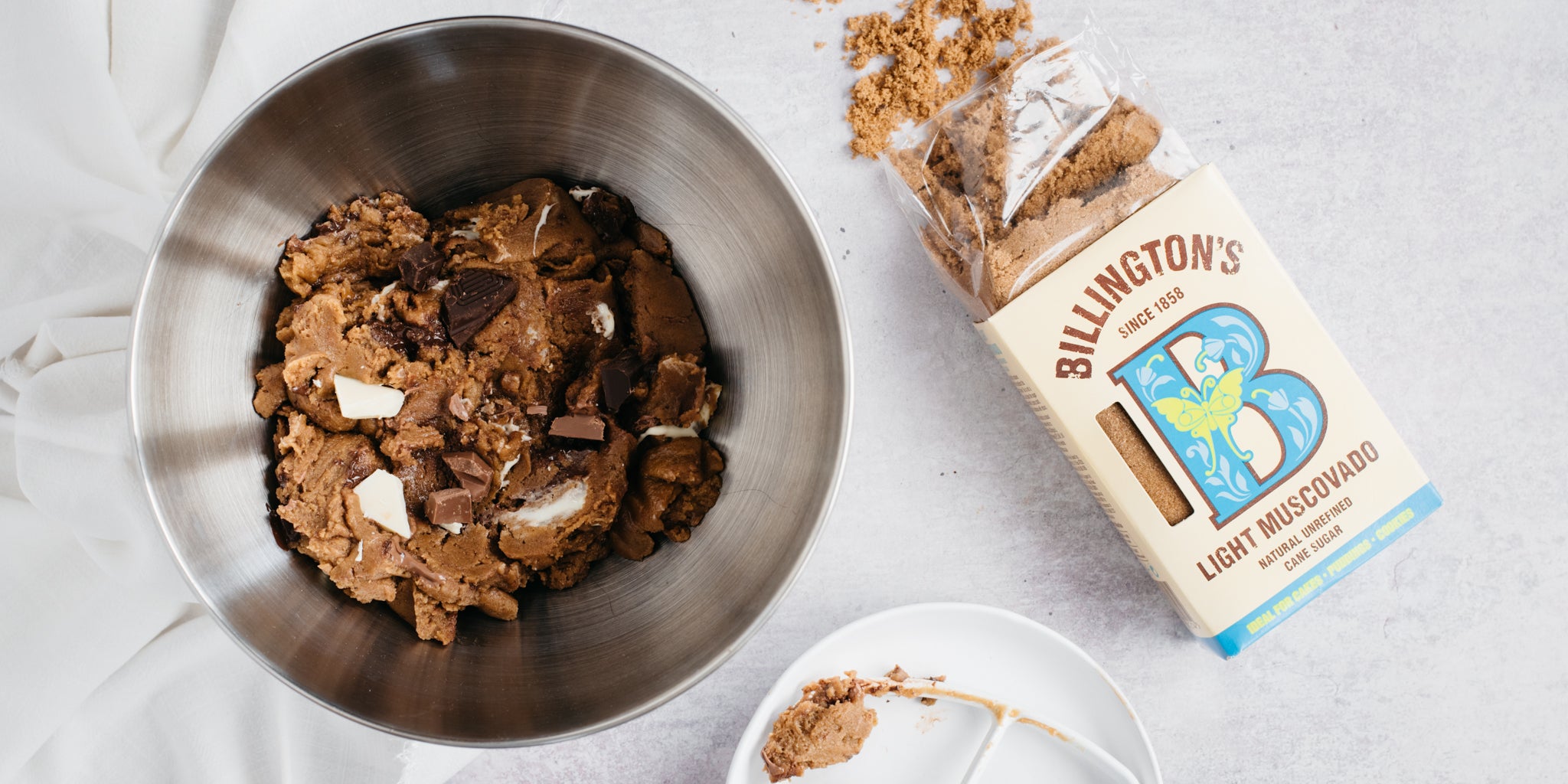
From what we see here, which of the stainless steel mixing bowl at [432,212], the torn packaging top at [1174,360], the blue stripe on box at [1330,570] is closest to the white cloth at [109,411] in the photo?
the stainless steel mixing bowl at [432,212]

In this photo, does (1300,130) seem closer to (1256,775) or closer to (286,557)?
(1256,775)

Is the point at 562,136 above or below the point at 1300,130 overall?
above

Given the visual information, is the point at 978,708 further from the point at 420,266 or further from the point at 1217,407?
the point at 420,266

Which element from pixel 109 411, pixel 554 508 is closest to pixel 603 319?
pixel 554 508

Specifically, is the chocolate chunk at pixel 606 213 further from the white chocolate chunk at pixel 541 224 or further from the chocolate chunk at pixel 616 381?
the chocolate chunk at pixel 616 381

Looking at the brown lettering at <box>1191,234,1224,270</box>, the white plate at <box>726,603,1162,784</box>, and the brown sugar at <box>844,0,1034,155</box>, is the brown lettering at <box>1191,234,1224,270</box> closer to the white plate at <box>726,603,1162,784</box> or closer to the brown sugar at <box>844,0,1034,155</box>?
the brown sugar at <box>844,0,1034,155</box>

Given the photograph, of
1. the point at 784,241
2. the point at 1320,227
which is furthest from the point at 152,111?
the point at 1320,227
